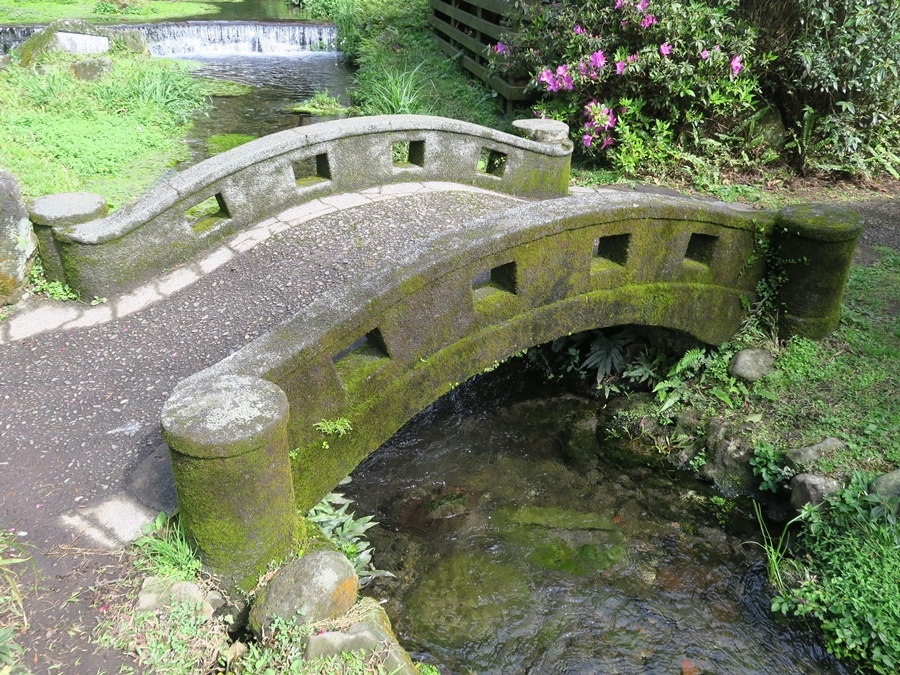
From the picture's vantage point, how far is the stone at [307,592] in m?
3.20

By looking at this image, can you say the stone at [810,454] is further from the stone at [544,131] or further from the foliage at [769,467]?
the stone at [544,131]

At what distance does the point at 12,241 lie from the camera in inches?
209

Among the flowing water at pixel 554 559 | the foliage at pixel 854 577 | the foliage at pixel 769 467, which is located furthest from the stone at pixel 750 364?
the foliage at pixel 854 577

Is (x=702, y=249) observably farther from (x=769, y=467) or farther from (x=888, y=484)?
(x=888, y=484)

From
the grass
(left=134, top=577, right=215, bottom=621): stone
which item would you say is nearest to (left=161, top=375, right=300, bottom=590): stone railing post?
(left=134, top=577, right=215, bottom=621): stone

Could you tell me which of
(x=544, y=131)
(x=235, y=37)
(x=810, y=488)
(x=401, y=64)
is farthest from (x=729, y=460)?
(x=235, y=37)

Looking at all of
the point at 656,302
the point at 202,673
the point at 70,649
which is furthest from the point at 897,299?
the point at 70,649

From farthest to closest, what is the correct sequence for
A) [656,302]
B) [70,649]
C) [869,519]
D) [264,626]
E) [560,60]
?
1. [560,60]
2. [656,302]
3. [869,519]
4. [264,626]
5. [70,649]

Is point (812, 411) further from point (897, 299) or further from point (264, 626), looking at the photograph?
point (264, 626)

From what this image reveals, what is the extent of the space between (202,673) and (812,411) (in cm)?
497

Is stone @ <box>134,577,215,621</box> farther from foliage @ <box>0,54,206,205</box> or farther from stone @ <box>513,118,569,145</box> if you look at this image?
stone @ <box>513,118,569,145</box>

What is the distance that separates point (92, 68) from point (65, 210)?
8.64 metres

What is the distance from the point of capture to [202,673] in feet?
9.94

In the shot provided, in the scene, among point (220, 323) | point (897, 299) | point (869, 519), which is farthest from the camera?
point (897, 299)
